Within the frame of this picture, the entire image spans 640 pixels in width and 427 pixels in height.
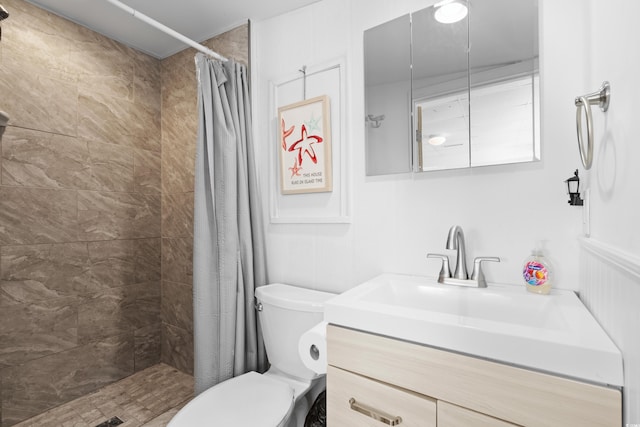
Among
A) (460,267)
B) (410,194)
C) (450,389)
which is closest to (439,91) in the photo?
(410,194)

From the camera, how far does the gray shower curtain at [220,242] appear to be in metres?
1.53

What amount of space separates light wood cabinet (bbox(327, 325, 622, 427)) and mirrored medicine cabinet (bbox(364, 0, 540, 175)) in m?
0.74

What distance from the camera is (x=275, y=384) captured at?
53.0 inches

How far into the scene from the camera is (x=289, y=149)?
5.59 ft

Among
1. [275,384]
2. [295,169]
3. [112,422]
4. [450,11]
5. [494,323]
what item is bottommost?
[112,422]

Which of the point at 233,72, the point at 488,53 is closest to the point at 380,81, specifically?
the point at 488,53

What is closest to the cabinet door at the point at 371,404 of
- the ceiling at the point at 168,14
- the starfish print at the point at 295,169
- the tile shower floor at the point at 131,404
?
the starfish print at the point at 295,169

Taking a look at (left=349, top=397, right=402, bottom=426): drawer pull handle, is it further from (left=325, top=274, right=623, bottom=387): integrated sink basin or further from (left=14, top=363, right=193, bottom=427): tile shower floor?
(left=14, top=363, right=193, bottom=427): tile shower floor

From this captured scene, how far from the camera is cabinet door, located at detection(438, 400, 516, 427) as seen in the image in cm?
72

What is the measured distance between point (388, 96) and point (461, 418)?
47.2 inches

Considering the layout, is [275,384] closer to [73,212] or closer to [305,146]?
[305,146]

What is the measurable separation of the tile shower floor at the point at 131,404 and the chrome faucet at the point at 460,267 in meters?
1.62

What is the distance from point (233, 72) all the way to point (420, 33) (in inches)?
37.1

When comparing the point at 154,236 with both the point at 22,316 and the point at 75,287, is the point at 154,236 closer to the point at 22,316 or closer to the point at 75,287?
the point at 75,287
